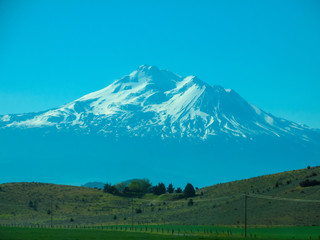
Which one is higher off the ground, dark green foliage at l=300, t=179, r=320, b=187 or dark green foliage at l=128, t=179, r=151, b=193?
dark green foliage at l=300, t=179, r=320, b=187

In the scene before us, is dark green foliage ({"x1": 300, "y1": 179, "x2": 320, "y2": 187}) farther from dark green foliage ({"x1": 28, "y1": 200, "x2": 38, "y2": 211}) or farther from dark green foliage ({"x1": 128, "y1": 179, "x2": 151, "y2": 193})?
dark green foliage ({"x1": 28, "y1": 200, "x2": 38, "y2": 211})

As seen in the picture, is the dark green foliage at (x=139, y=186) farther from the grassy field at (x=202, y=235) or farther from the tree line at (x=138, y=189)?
the grassy field at (x=202, y=235)

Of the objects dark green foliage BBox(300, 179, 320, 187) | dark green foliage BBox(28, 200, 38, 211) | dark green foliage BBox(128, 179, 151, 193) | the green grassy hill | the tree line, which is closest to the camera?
the green grassy hill

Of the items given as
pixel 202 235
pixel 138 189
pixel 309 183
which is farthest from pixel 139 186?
pixel 202 235

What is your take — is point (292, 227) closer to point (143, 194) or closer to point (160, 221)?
point (160, 221)

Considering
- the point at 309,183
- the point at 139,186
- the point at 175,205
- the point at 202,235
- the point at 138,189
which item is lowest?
the point at 202,235

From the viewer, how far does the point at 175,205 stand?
137750 mm

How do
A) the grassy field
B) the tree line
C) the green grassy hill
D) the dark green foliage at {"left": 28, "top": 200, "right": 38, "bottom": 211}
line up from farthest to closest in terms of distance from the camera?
1. the tree line
2. the dark green foliage at {"left": 28, "top": 200, "right": 38, "bottom": 211}
3. the green grassy hill
4. the grassy field

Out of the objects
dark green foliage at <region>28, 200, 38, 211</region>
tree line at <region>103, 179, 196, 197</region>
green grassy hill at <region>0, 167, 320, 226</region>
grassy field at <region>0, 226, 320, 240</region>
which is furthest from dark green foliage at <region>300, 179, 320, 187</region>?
dark green foliage at <region>28, 200, 38, 211</region>

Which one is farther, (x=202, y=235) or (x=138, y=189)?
(x=138, y=189)

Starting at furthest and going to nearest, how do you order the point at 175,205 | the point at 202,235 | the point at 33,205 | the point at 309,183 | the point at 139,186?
the point at 139,186
the point at 33,205
the point at 175,205
the point at 309,183
the point at 202,235

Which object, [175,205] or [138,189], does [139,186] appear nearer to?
[138,189]

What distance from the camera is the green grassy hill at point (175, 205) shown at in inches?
3930

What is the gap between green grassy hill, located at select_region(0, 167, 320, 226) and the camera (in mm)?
99812
